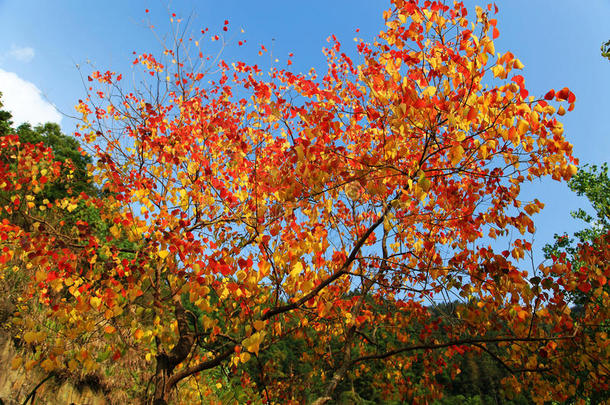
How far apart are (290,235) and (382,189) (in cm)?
217

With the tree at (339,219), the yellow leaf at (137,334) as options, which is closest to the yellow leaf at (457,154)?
the tree at (339,219)

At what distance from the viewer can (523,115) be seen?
8.50 ft

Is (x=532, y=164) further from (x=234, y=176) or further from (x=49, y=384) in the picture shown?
(x=49, y=384)

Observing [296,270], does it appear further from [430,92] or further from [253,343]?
[430,92]

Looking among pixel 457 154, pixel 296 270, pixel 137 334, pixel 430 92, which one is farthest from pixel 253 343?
pixel 430 92

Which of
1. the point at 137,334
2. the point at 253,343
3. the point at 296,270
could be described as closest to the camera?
the point at 253,343

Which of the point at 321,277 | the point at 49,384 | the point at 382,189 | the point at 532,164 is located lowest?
the point at 49,384

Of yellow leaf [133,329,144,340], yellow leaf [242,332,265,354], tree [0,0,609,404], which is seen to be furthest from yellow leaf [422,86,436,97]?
yellow leaf [133,329,144,340]

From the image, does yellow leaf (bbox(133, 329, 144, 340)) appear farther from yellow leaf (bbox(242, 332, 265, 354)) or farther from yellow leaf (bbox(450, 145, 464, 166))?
yellow leaf (bbox(450, 145, 464, 166))

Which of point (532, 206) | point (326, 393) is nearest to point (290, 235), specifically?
point (326, 393)

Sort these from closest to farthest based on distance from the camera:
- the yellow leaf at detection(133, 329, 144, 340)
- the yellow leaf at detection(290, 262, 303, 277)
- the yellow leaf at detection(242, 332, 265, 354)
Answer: the yellow leaf at detection(242, 332, 265, 354)
the yellow leaf at detection(290, 262, 303, 277)
the yellow leaf at detection(133, 329, 144, 340)

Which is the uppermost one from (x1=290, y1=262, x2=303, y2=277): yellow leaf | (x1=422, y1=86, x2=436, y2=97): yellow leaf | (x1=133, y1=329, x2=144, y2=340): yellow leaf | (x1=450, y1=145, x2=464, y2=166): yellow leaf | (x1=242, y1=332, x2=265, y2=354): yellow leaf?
(x1=422, y1=86, x2=436, y2=97): yellow leaf

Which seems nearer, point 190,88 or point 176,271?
point 176,271

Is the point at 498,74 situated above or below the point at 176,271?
above
